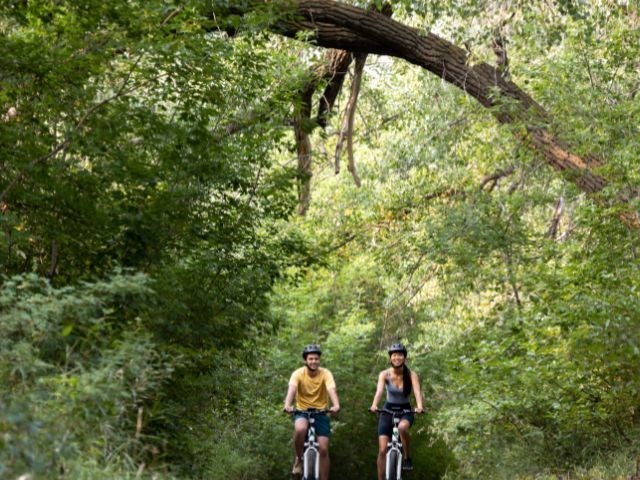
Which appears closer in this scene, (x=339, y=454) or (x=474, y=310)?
(x=474, y=310)

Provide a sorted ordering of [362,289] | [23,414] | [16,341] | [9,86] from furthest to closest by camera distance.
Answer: [362,289]
[9,86]
[16,341]
[23,414]

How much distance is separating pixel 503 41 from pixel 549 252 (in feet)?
11.2

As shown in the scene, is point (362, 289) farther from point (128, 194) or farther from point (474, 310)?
point (128, 194)

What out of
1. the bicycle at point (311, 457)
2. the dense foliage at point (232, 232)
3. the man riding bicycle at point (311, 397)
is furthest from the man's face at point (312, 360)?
the dense foliage at point (232, 232)

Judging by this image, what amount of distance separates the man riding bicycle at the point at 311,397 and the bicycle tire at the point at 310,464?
4.9 inches

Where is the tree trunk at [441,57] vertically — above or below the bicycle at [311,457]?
above

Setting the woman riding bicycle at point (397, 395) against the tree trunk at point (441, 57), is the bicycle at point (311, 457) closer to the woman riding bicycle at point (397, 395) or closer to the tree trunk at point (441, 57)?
the woman riding bicycle at point (397, 395)

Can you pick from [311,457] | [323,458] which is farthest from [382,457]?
[311,457]

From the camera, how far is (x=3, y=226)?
34.5ft

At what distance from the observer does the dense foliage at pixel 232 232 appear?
305 inches

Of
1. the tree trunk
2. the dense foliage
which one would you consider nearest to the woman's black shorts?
the dense foliage

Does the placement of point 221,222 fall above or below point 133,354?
above

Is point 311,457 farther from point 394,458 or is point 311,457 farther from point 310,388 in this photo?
point 394,458

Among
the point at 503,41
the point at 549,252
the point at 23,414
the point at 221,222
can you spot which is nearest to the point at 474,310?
the point at 549,252
